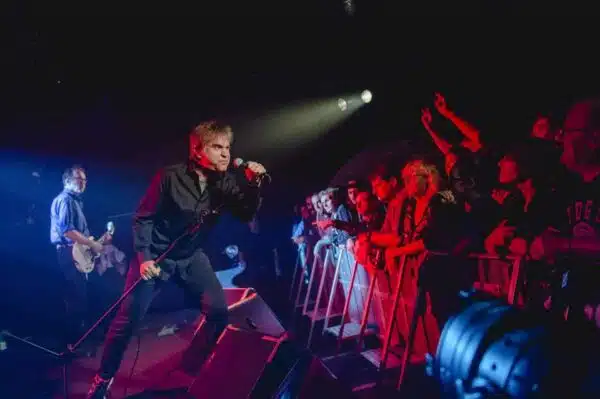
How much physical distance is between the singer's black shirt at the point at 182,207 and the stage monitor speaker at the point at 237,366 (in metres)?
0.85

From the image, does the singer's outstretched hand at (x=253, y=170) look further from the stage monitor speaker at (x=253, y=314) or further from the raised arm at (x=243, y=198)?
the stage monitor speaker at (x=253, y=314)

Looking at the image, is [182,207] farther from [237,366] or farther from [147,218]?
[237,366]

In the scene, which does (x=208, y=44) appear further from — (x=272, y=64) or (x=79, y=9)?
(x=79, y=9)

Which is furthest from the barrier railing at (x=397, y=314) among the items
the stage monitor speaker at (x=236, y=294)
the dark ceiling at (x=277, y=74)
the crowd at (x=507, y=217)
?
the dark ceiling at (x=277, y=74)

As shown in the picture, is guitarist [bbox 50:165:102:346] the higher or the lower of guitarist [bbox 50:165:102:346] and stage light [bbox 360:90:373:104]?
the lower

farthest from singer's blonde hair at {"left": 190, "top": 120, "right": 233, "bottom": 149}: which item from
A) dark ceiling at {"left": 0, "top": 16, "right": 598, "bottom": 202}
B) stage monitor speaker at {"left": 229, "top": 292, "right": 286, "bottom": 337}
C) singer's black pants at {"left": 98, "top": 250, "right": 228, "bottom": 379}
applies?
dark ceiling at {"left": 0, "top": 16, "right": 598, "bottom": 202}

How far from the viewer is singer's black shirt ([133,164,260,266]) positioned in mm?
3623

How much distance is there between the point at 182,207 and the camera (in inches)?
145

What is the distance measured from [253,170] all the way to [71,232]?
12.9 feet

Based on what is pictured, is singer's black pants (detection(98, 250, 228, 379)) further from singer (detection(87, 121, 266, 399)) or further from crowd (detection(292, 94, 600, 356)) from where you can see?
crowd (detection(292, 94, 600, 356))

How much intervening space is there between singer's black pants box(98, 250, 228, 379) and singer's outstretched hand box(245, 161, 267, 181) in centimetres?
89

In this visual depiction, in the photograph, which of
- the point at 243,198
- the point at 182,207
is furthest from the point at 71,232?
the point at 243,198

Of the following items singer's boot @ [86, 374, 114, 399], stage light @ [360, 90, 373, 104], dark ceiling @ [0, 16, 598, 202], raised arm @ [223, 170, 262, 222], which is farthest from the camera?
stage light @ [360, 90, 373, 104]

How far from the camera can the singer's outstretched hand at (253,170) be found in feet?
11.5
